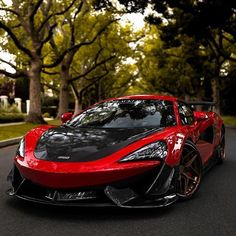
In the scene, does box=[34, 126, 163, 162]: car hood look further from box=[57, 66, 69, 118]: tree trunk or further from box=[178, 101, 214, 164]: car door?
box=[57, 66, 69, 118]: tree trunk

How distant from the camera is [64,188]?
3.91 m

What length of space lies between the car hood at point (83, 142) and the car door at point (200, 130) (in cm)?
90

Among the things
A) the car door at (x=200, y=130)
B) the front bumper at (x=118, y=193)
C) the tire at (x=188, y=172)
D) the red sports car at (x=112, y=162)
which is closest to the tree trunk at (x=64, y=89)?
the car door at (x=200, y=130)

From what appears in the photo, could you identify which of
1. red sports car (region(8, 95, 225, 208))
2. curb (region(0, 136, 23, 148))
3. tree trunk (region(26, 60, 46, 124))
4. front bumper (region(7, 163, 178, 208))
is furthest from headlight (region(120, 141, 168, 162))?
tree trunk (region(26, 60, 46, 124))

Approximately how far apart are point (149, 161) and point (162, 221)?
1.93ft

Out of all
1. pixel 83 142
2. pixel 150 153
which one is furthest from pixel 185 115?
pixel 83 142

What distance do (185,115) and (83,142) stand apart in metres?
1.94

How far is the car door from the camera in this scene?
5566 millimetres

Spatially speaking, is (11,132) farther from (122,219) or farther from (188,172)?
(122,219)

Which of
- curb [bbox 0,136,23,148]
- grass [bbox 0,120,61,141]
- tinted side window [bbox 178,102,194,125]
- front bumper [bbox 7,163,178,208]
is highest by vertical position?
tinted side window [bbox 178,102,194,125]

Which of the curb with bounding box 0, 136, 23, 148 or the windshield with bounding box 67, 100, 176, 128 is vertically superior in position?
the windshield with bounding box 67, 100, 176, 128

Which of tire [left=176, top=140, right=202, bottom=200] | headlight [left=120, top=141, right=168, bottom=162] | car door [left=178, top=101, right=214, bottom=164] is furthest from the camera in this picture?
car door [left=178, top=101, right=214, bottom=164]

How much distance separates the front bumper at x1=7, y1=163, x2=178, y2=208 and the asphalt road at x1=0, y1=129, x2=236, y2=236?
0.17 meters

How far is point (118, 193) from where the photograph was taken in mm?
3916
